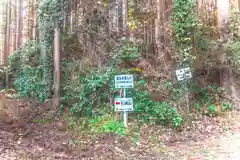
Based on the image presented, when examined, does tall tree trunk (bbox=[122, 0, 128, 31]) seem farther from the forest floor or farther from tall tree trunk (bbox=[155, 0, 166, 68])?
the forest floor

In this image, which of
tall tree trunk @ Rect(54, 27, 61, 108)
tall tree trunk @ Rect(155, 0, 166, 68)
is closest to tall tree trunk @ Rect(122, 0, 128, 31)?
tall tree trunk @ Rect(155, 0, 166, 68)

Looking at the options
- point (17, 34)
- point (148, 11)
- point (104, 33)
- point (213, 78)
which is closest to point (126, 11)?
point (148, 11)

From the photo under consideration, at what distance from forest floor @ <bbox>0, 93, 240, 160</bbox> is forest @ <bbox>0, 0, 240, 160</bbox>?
0.03 meters

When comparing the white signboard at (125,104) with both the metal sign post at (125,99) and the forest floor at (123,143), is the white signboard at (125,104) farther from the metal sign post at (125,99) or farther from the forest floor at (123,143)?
the forest floor at (123,143)

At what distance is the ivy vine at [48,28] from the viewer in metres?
10.5

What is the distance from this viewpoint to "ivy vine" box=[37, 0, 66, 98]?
34.6ft

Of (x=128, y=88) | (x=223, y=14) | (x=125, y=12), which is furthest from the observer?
(x=125, y=12)

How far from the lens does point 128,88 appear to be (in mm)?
8211

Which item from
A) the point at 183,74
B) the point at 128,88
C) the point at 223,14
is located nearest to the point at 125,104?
the point at 128,88

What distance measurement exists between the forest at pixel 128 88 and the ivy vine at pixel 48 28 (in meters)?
0.05

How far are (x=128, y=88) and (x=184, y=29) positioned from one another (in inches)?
149

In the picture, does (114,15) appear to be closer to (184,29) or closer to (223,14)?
(184,29)

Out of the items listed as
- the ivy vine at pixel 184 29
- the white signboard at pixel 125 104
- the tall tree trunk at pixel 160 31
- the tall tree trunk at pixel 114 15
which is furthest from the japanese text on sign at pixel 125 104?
the tall tree trunk at pixel 114 15

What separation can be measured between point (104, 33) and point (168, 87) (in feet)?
14.1
